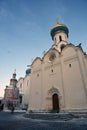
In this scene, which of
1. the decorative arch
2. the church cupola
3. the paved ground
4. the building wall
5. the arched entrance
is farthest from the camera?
the church cupola

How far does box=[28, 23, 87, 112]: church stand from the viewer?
12.3m

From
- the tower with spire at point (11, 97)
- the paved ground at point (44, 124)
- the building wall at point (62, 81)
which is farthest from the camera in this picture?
the tower with spire at point (11, 97)

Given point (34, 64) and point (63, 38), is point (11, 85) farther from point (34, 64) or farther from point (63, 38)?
point (63, 38)

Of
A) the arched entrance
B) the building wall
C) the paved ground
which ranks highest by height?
the building wall

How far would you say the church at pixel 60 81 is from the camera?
12.3m

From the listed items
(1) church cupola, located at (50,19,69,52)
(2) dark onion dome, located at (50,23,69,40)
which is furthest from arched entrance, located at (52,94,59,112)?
(2) dark onion dome, located at (50,23,69,40)

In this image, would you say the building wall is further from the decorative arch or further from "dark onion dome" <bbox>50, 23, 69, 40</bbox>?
"dark onion dome" <bbox>50, 23, 69, 40</bbox>

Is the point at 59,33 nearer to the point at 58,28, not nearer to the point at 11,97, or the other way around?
the point at 58,28

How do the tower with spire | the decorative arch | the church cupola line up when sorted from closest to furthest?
the decorative arch < the church cupola < the tower with spire

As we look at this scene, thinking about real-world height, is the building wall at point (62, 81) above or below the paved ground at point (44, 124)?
above

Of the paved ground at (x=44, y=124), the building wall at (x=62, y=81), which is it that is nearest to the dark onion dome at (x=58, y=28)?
the building wall at (x=62, y=81)

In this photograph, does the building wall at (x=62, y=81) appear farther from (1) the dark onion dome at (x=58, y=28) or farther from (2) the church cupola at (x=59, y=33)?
(1) the dark onion dome at (x=58, y=28)

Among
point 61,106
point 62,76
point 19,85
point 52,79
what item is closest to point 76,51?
point 62,76

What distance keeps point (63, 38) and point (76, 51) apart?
27.3 feet
